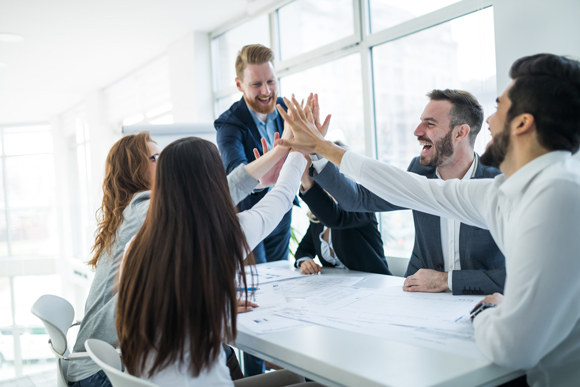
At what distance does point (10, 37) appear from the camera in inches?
217

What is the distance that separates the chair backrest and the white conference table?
2.30 ft

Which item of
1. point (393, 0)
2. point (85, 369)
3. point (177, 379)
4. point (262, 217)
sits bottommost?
point (85, 369)

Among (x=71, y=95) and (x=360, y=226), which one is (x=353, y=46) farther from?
(x=71, y=95)

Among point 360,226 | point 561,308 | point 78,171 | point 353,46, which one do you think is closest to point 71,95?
point 78,171

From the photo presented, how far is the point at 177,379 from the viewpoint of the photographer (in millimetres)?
1094

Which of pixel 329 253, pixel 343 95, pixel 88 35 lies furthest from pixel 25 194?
pixel 329 253

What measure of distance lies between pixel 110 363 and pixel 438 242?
4.49 feet

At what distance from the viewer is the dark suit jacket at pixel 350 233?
85.6 inches

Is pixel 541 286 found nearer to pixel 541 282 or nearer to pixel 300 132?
pixel 541 282

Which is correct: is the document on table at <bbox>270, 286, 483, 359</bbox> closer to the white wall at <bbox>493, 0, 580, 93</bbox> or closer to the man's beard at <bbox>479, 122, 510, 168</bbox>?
the man's beard at <bbox>479, 122, 510, 168</bbox>

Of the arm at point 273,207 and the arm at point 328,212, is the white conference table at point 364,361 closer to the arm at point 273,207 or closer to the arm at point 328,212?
the arm at point 273,207

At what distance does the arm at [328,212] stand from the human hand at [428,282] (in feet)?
2.04

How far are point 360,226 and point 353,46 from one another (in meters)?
2.25

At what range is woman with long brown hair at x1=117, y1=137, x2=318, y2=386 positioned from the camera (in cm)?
108
